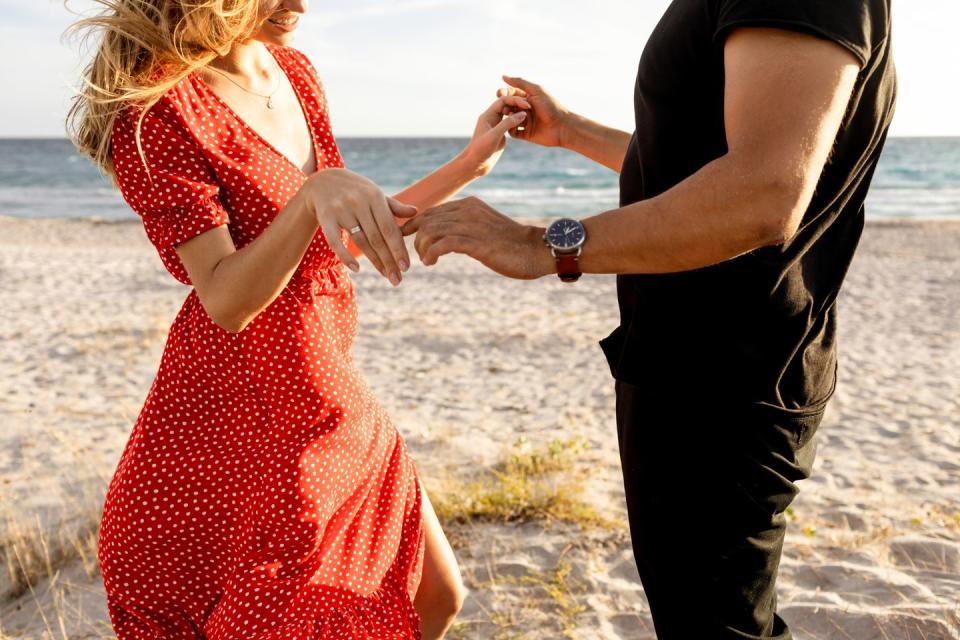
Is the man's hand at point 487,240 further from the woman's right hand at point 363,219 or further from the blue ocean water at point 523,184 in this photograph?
Answer: the blue ocean water at point 523,184

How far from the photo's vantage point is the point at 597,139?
254 centimetres

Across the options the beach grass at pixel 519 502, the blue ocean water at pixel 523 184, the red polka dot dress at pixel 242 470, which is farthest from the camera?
the blue ocean water at pixel 523 184

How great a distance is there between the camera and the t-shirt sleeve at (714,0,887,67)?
1361 mm

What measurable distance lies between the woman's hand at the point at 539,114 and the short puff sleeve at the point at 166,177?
107 cm

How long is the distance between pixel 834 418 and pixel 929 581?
278 cm

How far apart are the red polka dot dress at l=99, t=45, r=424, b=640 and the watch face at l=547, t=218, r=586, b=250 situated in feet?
2.09

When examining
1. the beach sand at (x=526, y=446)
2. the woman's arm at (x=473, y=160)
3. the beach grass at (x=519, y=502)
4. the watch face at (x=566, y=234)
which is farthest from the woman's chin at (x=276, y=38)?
the beach grass at (x=519, y=502)

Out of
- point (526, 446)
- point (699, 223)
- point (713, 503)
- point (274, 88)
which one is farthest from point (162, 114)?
point (526, 446)

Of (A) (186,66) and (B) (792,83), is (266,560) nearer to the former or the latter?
(A) (186,66)

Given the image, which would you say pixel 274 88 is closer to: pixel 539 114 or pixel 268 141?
pixel 268 141

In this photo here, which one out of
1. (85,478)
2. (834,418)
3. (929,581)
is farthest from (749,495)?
(834,418)

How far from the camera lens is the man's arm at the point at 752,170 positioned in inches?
54.4

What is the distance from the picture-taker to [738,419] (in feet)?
6.13

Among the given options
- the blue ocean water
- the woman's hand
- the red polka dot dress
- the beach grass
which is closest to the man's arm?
→ the red polka dot dress
